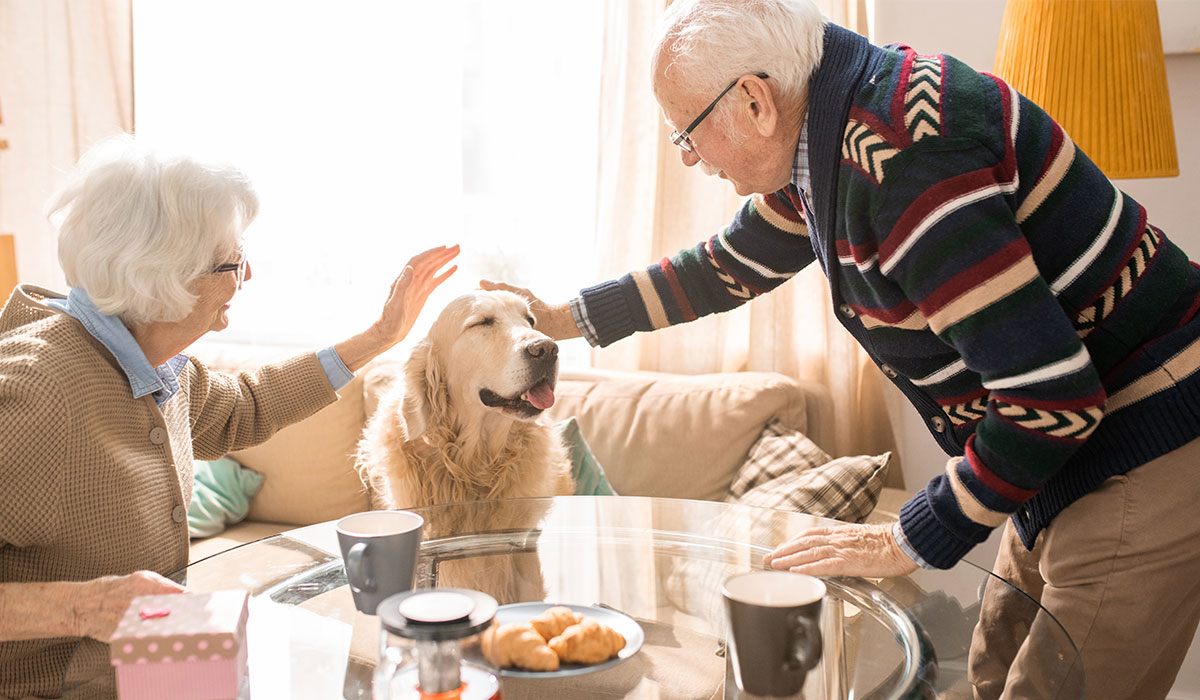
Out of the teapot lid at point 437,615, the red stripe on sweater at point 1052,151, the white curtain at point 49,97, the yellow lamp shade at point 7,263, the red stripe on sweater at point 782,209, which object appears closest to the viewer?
the teapot lid at point 437,615

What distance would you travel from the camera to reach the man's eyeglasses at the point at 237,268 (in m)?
1.44

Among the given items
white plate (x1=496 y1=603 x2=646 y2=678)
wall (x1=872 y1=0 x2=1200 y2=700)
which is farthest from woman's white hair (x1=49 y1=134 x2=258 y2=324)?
wall (x1=872 y1=0 x2=1200 y2=700)

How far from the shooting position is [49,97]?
3512 mm

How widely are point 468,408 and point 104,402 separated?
72 cm

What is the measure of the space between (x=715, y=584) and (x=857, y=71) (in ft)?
2.44

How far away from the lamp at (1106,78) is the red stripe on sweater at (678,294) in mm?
811

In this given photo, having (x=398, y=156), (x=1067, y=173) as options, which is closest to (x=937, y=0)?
(x=1067, y=173)

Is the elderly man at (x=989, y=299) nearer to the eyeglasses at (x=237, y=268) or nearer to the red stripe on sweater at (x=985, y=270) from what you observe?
the red stripe on sweater at (x=985, y=270)

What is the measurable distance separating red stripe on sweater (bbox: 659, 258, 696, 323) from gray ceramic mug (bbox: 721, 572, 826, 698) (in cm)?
87

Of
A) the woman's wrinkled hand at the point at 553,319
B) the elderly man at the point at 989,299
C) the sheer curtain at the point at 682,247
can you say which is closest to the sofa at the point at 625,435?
the sheer curtain at the point at 682,247

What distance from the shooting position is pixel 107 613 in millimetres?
1068

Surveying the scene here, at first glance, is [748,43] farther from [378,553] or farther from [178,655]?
[178,655]

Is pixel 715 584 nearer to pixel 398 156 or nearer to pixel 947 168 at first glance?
pixel 947 168

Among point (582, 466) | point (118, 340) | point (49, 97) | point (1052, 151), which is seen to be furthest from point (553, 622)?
point (49, 97)
